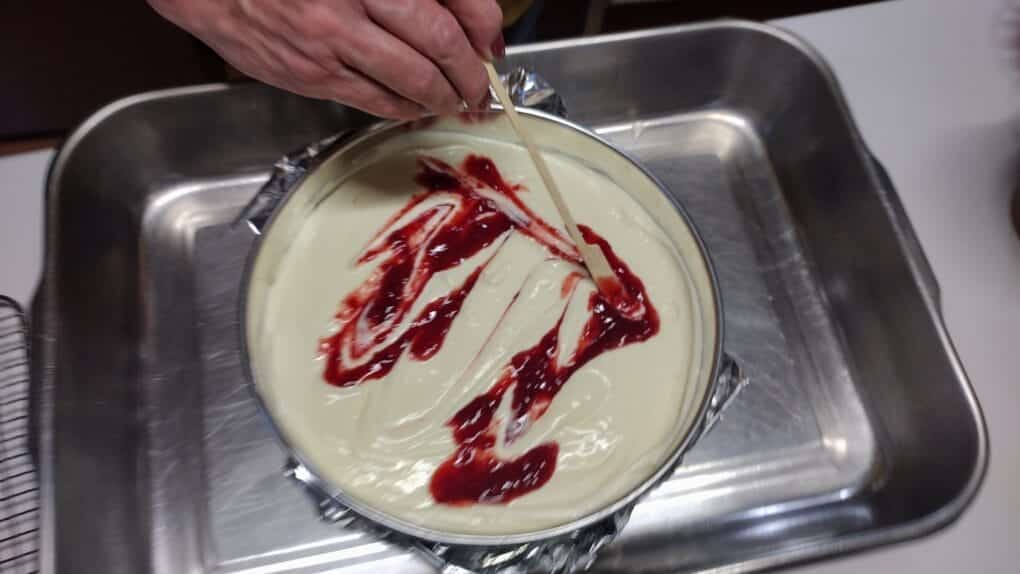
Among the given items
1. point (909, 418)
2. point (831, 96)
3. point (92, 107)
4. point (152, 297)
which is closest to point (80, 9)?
point (92, 107)

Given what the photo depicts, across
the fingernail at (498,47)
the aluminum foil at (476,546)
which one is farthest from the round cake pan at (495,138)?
the fingernail at (498,47)

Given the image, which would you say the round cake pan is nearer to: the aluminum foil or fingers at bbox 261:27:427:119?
the aluminum foil

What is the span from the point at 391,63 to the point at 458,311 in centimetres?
26

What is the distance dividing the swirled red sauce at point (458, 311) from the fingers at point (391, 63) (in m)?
0.19

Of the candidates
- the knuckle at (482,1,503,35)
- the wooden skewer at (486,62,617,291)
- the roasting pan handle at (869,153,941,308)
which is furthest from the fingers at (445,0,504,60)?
the roasting pan handle at (869,153,941,308)

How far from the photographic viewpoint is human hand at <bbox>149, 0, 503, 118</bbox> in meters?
0.55

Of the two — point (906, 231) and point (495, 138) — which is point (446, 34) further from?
point (906, 231)

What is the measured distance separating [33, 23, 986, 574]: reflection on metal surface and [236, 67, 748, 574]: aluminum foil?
2cm

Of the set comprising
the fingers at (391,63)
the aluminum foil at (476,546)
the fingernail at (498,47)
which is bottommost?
the aluminum foil at (476,546)

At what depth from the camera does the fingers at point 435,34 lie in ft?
1.80

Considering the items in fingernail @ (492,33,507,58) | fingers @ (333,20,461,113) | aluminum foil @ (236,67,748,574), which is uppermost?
fingers @ (333,20,461,113)

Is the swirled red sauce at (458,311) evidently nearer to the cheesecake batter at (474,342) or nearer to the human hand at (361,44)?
the cheesecake batter at (474,342)

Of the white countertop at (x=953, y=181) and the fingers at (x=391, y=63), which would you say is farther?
the white countertop at (x=953, y=181)

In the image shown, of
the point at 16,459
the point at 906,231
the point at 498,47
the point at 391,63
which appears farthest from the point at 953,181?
the point at 16,459
